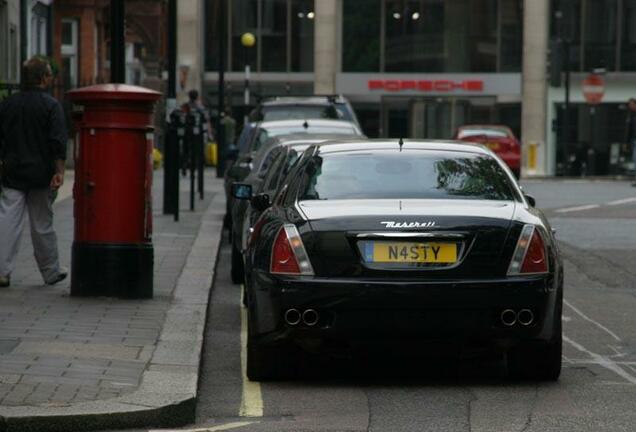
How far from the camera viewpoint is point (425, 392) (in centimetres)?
878

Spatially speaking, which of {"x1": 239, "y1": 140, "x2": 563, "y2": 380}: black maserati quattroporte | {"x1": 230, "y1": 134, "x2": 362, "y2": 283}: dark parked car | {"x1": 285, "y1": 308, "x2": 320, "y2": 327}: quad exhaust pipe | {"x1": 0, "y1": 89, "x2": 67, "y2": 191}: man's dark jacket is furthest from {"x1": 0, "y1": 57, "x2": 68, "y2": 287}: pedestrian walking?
{"x1": 285, "y1": 308, "x2": 320, "y2": 327}: quad exhaust pipe

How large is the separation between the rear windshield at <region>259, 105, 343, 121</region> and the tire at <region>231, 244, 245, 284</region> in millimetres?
11547

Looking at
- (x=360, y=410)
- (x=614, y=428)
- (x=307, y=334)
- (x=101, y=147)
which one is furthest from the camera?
(x=101, y=147)

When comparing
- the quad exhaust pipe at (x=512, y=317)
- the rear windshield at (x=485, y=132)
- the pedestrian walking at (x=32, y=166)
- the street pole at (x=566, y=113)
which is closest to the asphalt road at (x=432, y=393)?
the quad exhaust pipe at (x=512, y=317)

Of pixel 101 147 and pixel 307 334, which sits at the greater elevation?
pixel 101 147

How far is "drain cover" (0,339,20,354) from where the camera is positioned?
367 inches

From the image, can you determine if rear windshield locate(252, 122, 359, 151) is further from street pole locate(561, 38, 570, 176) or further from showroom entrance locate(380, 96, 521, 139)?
showroom entrance locate(380, 96, 521, 139)

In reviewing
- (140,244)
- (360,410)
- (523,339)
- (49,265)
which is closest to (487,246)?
(523,339)

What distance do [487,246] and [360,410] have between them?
118 centimetres

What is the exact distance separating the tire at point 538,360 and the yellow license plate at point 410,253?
2.18 feet

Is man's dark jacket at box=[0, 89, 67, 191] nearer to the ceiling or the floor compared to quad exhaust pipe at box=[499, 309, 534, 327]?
nearer to the ceiling

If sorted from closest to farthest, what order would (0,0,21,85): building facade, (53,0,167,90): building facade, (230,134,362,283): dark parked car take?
(230,134,362,283): dark parked car, (0,0,21,85): building facade, (53,0,167,90): building facade

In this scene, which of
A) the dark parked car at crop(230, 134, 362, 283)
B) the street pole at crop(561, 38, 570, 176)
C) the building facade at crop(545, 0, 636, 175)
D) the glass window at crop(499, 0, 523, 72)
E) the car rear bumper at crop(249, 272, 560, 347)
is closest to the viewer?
the car rear bumper at crop(249, 272, 560, 347)

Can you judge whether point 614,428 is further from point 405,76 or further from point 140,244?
point 405,76
